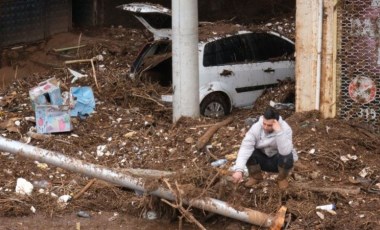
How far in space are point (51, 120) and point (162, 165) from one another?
2.21 metres

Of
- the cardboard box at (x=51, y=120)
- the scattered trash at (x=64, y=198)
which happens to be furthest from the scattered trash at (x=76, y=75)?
the scattered trash at (x=64, y=198)

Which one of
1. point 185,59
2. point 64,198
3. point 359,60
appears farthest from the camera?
point 185,59

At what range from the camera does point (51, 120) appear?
39.8 ft

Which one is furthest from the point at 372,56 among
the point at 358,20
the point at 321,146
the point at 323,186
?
the point at 323,186

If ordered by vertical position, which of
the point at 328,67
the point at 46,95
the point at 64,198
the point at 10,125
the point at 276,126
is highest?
the point at 328,67

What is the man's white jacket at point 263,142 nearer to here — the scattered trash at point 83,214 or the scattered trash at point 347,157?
the scattered trash at point 347,157

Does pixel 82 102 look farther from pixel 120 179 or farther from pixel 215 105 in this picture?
pixel 120 179

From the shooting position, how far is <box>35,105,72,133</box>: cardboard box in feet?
39.7

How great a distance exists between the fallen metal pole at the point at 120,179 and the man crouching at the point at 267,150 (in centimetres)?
45

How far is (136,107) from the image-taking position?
44.2 ft

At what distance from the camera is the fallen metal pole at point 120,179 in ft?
29.6

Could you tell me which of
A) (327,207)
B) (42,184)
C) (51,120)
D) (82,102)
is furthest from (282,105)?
(42,184)

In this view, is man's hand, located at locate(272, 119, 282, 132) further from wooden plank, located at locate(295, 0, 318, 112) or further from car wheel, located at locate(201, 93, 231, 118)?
car wheel, located at locate(201, 93, 231, 118)

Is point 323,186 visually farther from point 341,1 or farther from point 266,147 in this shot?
point 341,1
